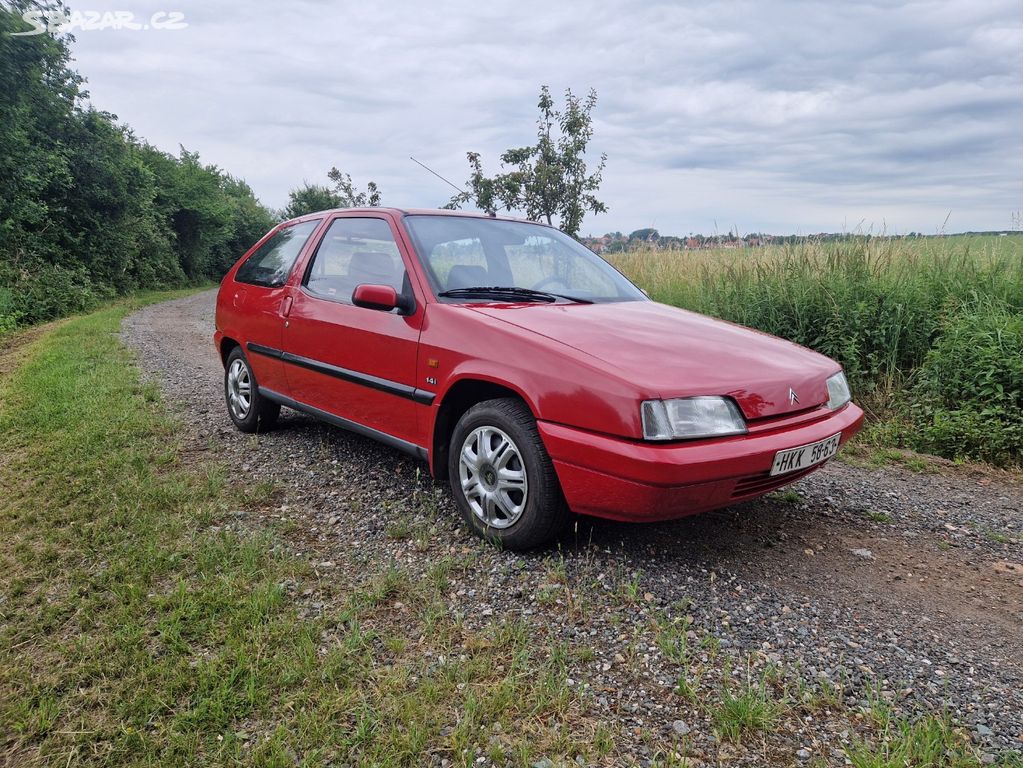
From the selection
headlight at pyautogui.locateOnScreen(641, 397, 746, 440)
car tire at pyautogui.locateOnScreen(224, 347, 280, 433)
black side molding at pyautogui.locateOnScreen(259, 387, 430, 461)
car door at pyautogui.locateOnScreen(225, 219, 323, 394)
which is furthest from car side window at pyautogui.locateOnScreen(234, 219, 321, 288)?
headlight at pyautogui.locateOnScreen(641, 397, 746, 440)

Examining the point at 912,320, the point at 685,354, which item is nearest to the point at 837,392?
the point at 685,354


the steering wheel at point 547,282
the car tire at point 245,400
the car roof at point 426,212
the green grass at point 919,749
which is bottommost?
the green grass at point 919,749

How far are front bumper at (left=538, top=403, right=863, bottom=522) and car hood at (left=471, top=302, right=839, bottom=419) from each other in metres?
0.19

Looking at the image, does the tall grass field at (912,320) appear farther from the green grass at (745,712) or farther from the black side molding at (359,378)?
the black side molding at (359,378)

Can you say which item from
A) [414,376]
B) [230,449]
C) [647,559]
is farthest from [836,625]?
[230,449]

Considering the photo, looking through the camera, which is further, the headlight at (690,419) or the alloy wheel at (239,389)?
the alloy wheel at (239,389)

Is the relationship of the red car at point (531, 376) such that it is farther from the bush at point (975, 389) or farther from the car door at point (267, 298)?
the bush at point (975, 389)

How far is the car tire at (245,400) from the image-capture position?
16.4 ft

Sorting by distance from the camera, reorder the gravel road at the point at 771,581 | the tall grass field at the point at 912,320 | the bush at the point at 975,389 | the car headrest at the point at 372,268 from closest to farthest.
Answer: the gravel road at the point at 771,581, the car headrest at the point at 372,268, the bush at the point at 975,389, the tall grass field at the point at 912,320

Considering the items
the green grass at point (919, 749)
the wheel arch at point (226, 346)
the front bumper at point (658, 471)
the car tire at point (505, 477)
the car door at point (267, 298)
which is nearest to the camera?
the green grass at point (919, 749)

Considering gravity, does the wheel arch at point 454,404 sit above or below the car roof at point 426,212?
below

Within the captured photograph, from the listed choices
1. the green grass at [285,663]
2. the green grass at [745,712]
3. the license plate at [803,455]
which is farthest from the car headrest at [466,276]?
the green grass at [745,712]

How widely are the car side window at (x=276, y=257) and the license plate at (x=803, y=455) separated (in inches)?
133

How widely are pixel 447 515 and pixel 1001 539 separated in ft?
9.38
